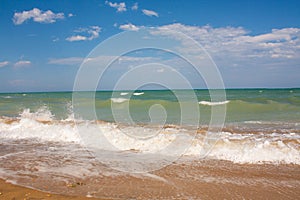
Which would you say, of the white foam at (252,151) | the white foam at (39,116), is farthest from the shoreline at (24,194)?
the white foam at (39,116)

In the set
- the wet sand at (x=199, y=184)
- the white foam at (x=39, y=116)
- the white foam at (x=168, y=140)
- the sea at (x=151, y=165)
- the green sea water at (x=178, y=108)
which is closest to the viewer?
the wet sand at (x=199, y=184)

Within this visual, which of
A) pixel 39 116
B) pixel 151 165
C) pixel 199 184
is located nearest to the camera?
Answer: pixel 199 184

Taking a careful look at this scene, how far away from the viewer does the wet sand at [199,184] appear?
431 centimetres

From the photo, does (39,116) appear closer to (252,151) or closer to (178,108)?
(178,108)

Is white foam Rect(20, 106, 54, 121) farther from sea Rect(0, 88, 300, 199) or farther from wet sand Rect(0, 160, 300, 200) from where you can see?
wet sand Rect(0, 160, 300, 200)

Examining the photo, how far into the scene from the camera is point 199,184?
487 centimetres

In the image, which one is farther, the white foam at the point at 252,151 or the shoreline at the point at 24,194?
the white foam at the point at 252,151

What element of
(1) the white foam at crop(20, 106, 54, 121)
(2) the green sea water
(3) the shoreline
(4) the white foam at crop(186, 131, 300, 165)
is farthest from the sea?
(2) the green sea water

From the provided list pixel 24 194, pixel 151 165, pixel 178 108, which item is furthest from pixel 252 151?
pixel 178 108

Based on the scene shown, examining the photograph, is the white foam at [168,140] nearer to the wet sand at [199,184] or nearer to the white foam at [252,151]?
the white foam at [252,151]

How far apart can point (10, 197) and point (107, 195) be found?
4.60 feet

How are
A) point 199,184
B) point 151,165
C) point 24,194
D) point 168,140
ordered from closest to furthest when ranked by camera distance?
point 24,194 < point 199,184 < point 151,165 < point 168,140

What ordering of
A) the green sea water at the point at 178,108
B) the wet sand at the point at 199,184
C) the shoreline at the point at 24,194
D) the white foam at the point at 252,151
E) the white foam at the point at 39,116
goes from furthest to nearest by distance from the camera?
1. the green sea water at the point at 178,108
2. the white foam at the point at 39,116
3. the white foam at the point at 252,151
4. the wet sand at the point at 199,184
5. the shoreline at the point at 24,194

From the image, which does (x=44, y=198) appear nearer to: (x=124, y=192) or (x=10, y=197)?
(x=10, y=197)
